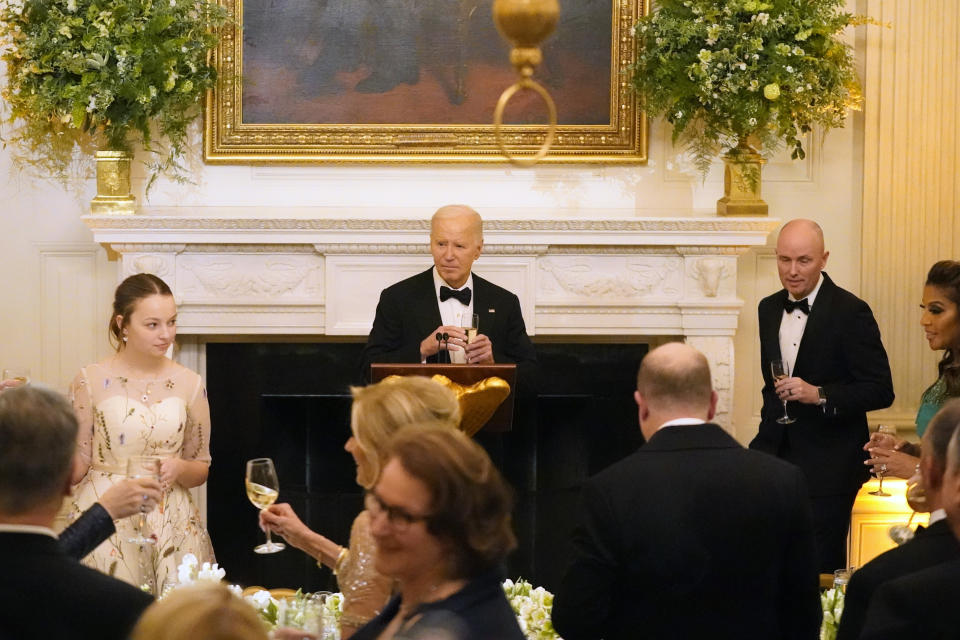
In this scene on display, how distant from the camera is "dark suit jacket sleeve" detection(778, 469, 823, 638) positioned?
2957 mm

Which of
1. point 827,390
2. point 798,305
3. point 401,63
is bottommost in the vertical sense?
point 827,390

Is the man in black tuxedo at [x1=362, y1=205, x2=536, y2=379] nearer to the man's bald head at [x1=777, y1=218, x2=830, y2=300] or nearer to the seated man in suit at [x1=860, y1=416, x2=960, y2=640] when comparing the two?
the man's bald head at [x1=777, y1=218, x2=830, y2=300]

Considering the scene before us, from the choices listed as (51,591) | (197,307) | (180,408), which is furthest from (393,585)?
(197,307)

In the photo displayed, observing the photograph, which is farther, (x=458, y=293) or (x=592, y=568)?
(x=458, y=293)

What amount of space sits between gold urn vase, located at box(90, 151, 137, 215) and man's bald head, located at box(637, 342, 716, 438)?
13.1ft

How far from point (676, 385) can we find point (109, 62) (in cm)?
402

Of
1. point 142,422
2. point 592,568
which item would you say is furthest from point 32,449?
point 142,422

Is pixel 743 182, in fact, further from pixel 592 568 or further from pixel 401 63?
pixel 592 568

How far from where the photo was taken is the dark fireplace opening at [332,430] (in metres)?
6.84

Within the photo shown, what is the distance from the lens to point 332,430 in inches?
273

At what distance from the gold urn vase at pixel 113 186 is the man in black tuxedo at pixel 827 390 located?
3214mm

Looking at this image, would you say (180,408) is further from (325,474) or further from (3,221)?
(3,221)

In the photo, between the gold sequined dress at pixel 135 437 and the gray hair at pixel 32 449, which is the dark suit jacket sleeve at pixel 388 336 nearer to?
the gold sequined dress at pixel 135 437

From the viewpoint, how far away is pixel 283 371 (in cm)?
698
